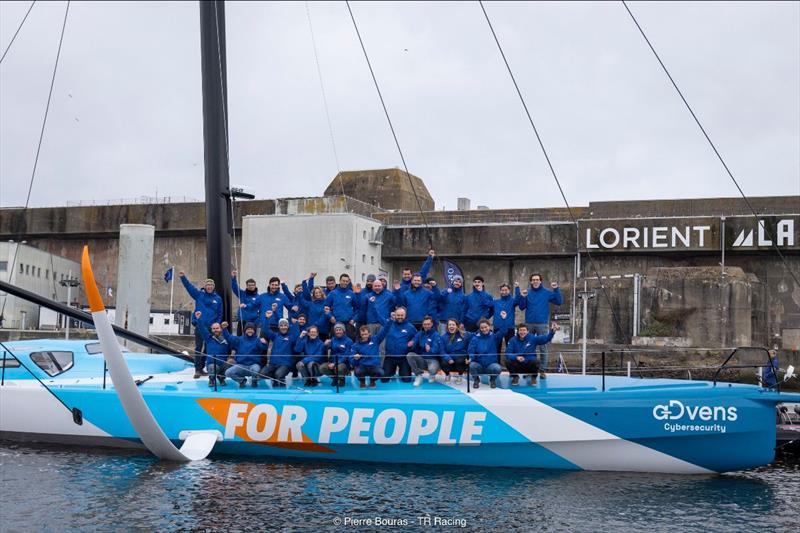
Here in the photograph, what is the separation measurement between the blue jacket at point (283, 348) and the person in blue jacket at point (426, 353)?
69.6 inches

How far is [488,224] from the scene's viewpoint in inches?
1287

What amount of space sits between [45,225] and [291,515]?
35.0m

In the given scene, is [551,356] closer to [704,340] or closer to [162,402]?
[704,340]

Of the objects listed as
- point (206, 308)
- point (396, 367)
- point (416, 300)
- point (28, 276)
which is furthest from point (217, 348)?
point (28, 276)

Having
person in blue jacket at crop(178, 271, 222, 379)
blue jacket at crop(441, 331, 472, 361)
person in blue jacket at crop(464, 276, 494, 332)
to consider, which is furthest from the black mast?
person in blue jacket at crop(464, 276, 494, 332)

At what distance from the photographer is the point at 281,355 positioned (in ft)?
40.1

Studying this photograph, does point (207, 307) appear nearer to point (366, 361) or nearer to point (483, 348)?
point (366, 361)

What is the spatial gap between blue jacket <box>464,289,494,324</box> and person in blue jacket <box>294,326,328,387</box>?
223cm

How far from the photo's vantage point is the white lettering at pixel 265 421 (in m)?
11.5

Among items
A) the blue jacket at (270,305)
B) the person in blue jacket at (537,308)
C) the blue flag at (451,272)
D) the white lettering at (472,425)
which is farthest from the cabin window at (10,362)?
the person in blue jacket at (537,308)

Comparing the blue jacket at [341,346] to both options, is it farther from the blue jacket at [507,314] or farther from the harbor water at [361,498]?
the blue jacket at [507,314]

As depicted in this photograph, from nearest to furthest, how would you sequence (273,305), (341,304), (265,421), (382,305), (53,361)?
(265,421)
(382,305)
(341,304)
(273,305)
(53,361)

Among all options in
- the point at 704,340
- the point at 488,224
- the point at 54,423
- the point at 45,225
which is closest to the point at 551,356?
the point at 704,340

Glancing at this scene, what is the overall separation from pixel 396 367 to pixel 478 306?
4.97 feet
